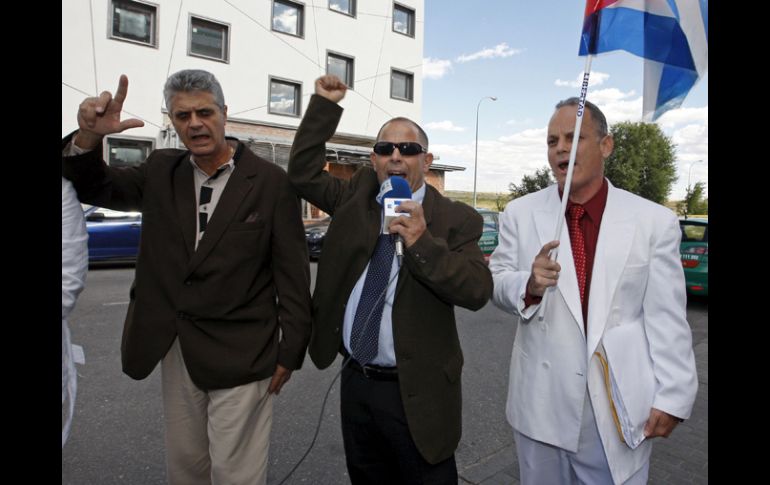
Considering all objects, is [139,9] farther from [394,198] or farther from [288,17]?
[394,198]

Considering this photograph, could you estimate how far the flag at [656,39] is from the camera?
2.01 metres

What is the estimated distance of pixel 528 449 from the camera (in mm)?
2197

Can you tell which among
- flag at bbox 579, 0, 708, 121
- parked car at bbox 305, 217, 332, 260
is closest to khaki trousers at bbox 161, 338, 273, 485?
flag at bbox 579, 0, 708, 121

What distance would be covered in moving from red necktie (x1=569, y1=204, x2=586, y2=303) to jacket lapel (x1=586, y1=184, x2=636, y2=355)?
0.08 meters

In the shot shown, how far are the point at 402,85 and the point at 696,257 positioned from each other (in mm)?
17319

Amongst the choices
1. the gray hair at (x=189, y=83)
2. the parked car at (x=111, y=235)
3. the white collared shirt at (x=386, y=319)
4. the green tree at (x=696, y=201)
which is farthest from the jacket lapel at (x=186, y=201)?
the green tree at (x=696, y=201)

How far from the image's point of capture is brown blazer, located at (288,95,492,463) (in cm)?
200

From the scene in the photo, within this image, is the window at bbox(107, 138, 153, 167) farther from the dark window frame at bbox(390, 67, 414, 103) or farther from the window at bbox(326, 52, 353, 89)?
the dark window frame at bbox(390, 67, 414, 103)

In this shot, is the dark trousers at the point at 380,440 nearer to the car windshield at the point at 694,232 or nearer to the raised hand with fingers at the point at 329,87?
the raised hand with fingers at the point at 329,87

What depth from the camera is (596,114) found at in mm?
2207
